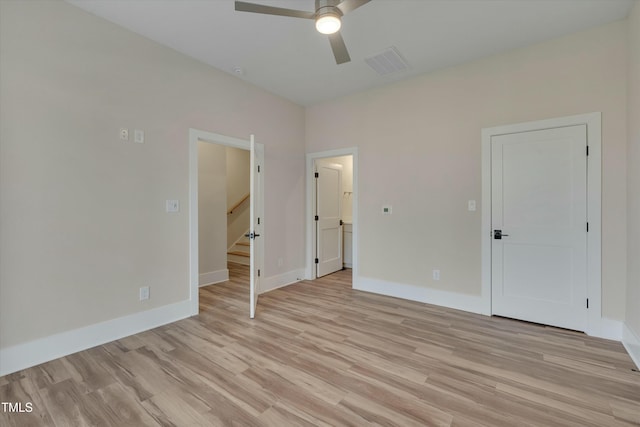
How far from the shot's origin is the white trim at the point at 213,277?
179 inches

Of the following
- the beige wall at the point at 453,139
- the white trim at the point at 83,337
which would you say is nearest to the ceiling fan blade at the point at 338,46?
the beige wall at the point at 453,139

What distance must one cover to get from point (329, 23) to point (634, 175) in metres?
2.87

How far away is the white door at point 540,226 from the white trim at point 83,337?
3.77 metres

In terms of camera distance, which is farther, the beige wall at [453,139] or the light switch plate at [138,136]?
the light switch plate at [138,136]

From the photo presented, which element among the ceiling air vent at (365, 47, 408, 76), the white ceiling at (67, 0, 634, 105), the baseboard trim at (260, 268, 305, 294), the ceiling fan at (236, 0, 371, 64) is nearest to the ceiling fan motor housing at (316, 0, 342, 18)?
the ceiling fan at (236, 0, 371, 64)

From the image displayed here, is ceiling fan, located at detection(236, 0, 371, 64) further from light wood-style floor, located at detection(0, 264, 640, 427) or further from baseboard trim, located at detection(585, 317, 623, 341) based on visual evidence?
baseboard trim, located at detection(585, 317, 623, 341)

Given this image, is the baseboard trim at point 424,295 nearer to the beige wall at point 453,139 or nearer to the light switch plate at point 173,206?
the beige wall at point 453,139

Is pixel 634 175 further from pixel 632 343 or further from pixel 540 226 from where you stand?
pixel 632 343

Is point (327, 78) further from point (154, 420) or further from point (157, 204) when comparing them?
point (154, 420)

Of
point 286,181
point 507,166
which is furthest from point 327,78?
point 507,166

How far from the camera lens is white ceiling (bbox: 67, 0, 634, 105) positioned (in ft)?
7.96

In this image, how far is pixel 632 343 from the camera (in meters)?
2.37

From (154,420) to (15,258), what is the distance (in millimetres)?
1729

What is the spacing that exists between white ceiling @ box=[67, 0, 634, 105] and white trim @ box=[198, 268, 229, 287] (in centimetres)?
314
